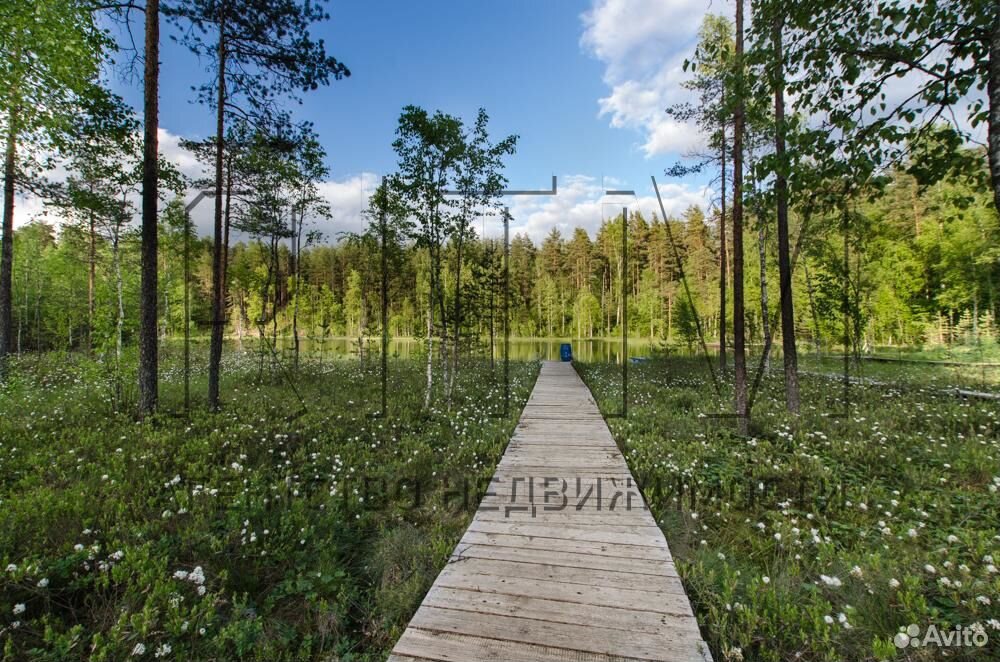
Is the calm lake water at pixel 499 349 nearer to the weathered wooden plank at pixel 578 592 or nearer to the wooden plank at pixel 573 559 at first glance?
the wooden plank at pixel 573 559

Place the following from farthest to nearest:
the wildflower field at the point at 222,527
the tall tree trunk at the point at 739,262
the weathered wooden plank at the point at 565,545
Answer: the tall tree trunk at the point at 739,262 < the weathered wooden plank at the point at 565,545 < the wildflower field at the point at 222,527

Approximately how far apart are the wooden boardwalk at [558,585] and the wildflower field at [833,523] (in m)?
0.37

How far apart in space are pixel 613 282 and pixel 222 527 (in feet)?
194

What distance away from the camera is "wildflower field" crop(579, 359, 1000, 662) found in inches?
118

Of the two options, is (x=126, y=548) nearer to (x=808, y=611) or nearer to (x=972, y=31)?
(x=808, y=611)

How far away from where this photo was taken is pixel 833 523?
4680mm

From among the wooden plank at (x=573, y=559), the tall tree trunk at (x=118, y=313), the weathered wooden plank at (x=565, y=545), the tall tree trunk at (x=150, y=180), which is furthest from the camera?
the tall tree trunk at (x=118, y=313)

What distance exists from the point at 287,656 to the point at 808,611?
4.33 metres

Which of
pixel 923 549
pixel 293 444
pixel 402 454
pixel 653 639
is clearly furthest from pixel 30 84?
pixel 923 549

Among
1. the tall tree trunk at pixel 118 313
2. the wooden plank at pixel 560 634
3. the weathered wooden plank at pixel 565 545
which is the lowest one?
the weathered wooden plank at pixel 565 545

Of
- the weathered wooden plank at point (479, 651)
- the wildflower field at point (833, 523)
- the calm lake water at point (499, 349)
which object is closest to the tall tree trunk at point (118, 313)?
the calm lake water at point (499, 349)

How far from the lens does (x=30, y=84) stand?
673cm

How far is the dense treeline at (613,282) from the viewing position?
516 inches

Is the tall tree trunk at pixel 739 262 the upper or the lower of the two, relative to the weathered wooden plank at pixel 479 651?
upper
